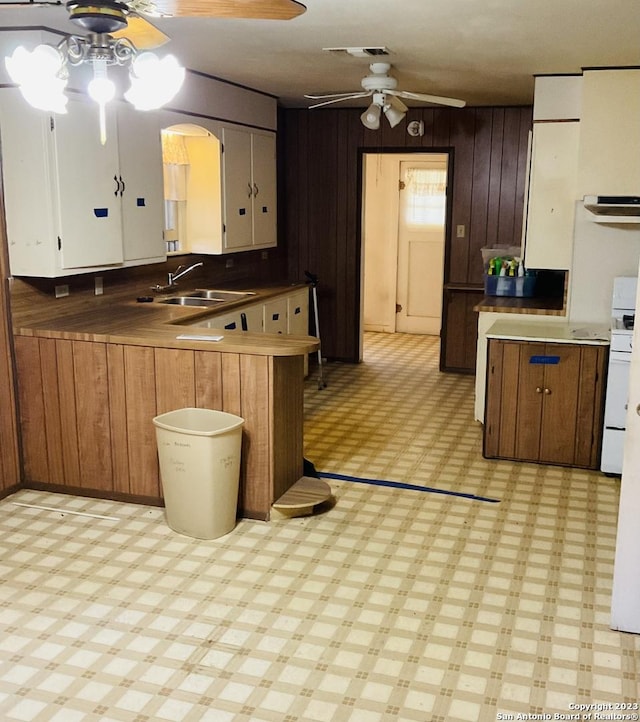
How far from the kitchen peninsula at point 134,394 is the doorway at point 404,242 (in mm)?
4703

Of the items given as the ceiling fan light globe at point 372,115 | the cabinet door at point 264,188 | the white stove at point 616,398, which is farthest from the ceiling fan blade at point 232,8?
the cabinet door at point 264,188

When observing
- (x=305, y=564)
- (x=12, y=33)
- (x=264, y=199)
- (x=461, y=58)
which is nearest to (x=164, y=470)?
(x=305, y=564)

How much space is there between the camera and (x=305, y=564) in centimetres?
339

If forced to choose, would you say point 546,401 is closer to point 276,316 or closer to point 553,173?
point 553,173

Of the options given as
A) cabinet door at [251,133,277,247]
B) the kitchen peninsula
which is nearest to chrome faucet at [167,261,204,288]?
cabinet door at [251,133,277,247]

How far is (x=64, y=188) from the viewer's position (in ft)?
13.0

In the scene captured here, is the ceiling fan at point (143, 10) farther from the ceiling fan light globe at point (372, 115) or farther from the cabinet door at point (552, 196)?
the cabinet door at point (552, 196)

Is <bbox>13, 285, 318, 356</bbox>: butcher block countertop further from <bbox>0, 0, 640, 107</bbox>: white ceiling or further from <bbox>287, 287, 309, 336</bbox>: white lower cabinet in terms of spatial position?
<bbox>0, 0, 640, 107</bbox>: white ceiling

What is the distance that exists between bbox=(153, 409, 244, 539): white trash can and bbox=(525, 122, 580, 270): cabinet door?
8.76 ft

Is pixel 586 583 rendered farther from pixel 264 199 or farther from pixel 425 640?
pixel 264 199

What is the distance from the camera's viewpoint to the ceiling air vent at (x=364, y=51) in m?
4.21

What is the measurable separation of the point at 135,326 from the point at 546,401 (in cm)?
240

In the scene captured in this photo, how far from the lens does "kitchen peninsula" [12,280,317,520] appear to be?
3.73 metres

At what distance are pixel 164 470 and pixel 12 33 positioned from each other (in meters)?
2.27
